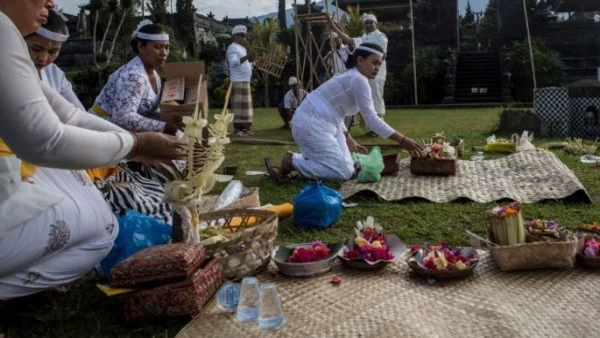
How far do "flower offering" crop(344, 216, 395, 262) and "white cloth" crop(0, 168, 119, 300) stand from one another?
119 cm

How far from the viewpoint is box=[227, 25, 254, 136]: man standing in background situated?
9.61 meters

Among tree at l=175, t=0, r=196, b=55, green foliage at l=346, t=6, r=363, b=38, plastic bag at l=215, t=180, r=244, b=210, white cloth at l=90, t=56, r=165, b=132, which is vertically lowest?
plastic bag at l=215, t=180, r=244, b=210

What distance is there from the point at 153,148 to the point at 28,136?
0.48 meters

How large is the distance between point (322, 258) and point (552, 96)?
269 inches

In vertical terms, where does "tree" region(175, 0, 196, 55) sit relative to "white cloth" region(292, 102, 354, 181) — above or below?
above

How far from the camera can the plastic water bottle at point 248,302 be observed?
2.29 m

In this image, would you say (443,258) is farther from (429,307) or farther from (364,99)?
(364,99)

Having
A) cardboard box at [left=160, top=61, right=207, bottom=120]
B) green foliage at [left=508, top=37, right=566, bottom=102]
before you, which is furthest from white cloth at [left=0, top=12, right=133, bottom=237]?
green foliage at [left=508, top=37, right=566, bottom=102]

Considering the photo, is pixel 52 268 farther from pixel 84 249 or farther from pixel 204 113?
pixel 204 113

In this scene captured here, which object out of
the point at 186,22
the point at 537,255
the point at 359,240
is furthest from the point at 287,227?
the point at 186,22

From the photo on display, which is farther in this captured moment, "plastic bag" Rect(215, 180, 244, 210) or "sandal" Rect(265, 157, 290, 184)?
"sandal" Rect(265, 157, 290, 184)

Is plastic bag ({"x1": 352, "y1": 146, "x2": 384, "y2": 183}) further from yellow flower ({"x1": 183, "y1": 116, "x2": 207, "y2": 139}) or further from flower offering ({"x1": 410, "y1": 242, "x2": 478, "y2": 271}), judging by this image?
yellow flower ({"x1": 183, "y1": 116, "x2": 207, "y2": 139})

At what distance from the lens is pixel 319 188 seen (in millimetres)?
3807

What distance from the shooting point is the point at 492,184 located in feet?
15.6
